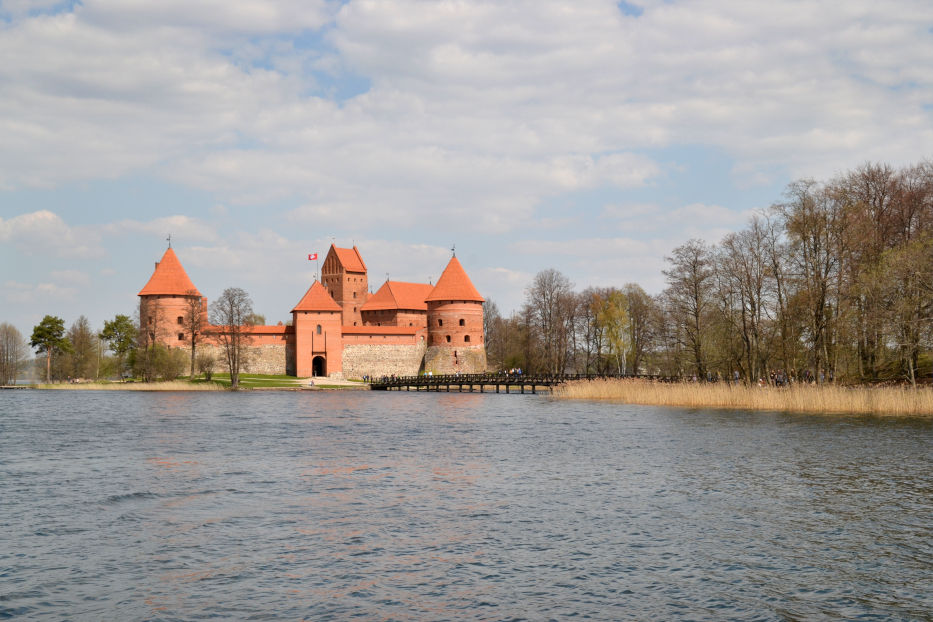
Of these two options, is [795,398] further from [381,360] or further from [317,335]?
[381,360]

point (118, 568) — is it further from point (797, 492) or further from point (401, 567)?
point (797, 492)

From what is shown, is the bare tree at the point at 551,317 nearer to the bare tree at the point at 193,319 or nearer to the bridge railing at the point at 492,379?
the bridge railing at the point at 492,379

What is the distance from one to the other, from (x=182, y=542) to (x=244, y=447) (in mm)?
9952

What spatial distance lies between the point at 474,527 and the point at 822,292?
74.9 ft

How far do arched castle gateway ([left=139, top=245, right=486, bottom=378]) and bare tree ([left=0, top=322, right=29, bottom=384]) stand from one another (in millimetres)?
15731

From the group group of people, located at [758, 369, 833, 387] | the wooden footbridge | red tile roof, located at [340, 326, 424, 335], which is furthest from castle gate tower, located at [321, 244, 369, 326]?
group of people, located at [758, 369, 833, 387]

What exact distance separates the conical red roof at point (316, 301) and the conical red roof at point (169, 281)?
25.3 feet

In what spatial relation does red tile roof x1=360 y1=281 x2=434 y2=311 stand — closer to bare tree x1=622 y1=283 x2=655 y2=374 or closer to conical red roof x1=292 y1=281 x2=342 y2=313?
conical red roof x1=292 y1=281 x2=342 y2=313

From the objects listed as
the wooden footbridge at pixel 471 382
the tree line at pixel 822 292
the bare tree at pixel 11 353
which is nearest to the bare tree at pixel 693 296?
the tree line at pixel 822 292

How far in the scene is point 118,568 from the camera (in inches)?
351

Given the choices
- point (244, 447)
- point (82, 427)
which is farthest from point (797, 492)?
point (82, 427)

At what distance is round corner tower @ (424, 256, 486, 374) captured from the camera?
2547 inches

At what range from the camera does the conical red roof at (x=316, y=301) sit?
6169 cm

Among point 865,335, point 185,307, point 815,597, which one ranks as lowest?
point 815,597
